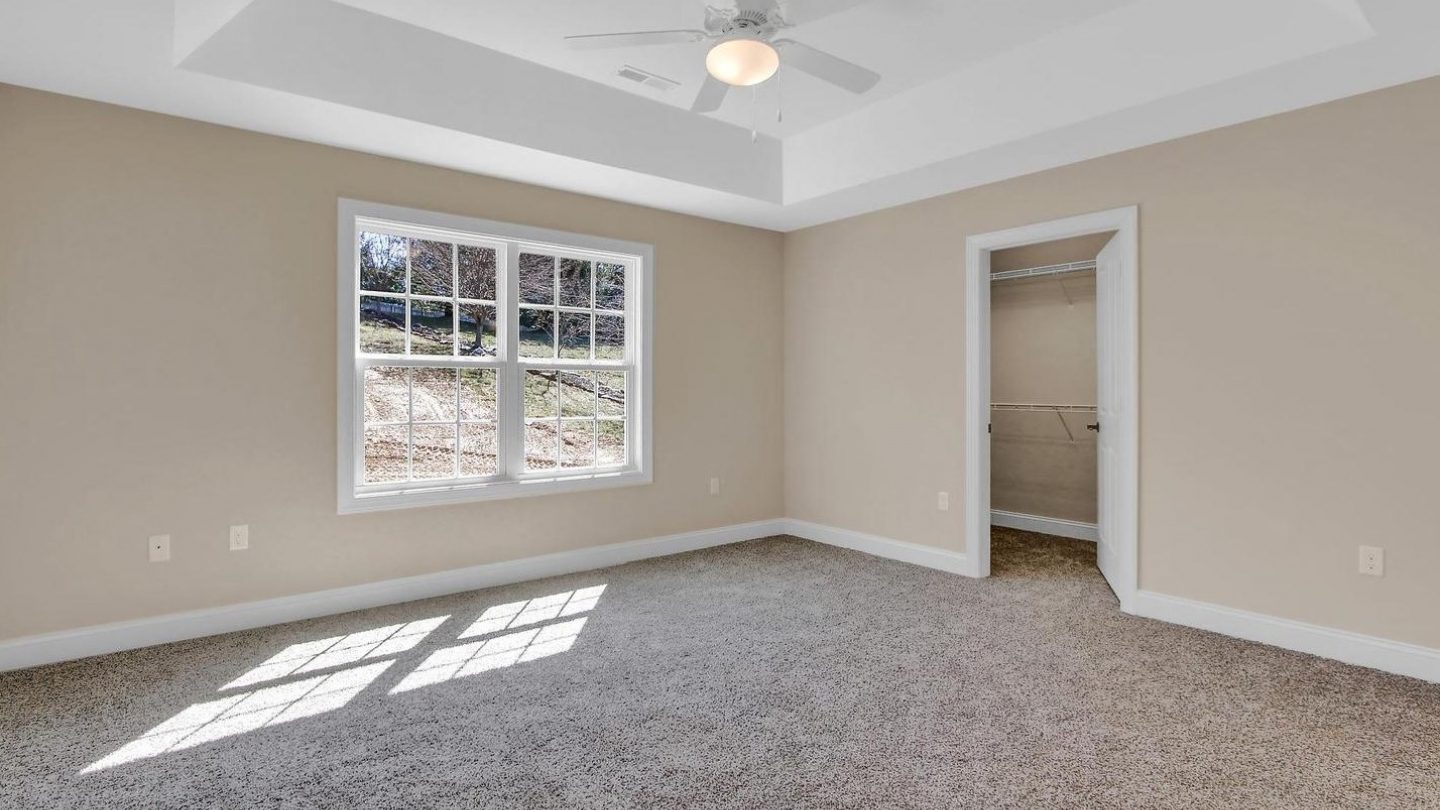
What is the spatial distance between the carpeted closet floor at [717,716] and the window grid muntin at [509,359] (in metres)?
0.91

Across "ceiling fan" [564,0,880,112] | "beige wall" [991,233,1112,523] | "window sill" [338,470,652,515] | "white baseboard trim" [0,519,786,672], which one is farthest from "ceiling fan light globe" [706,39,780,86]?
"beige wall" [991,233,1112,523]

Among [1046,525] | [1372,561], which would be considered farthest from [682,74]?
[1046,525]

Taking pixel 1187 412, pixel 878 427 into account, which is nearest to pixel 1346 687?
pixel 1187 412

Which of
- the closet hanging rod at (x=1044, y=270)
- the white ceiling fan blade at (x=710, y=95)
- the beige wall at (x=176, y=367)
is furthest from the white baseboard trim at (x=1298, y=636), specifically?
the beige wall at (x=176, y=367)

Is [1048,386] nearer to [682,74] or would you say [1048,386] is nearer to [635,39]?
[682,74]

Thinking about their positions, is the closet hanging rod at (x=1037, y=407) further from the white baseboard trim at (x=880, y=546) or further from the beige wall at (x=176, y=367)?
the beige wall at (x=176, y=367)

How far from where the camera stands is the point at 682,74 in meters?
3.60

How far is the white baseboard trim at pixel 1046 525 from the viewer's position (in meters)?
5.41

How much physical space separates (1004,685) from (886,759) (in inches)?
31.4

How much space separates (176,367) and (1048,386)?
18.8 ft

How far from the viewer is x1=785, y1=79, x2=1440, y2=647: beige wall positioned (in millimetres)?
2809

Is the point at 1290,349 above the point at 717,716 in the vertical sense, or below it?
above

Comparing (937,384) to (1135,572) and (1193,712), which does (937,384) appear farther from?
(1193,712)

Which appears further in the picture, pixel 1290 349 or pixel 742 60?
pixel 1290 349
